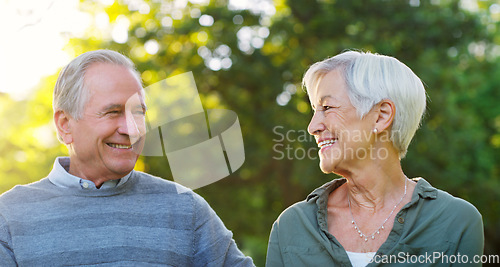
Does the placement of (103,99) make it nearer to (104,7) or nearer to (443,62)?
(443,62)

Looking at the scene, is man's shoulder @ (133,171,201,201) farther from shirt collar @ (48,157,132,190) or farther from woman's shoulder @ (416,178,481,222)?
woman's shoulder @ (416,178,481,222)

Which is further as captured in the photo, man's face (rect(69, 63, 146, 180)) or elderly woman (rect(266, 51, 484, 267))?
man's face (rect(69, 63, 146, 180))

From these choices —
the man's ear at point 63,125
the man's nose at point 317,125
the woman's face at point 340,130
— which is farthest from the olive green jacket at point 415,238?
the man's ear at point 63,125

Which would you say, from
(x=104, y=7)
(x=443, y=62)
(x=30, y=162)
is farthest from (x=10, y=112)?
(x=443, y=62)

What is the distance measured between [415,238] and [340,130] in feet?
1.74

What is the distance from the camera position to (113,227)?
2.13 meters

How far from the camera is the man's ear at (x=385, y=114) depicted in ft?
7.20

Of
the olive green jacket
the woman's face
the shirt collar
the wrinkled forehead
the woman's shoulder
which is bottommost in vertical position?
the olive green jacket

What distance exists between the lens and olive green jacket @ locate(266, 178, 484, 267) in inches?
80.4

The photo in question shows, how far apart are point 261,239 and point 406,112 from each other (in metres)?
9.04

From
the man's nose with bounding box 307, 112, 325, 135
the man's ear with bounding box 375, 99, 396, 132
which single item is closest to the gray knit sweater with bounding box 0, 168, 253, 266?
the man's nose with bounding box 307, 112, 325, 135

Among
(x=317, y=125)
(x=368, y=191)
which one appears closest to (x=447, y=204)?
(x=368, y=191)

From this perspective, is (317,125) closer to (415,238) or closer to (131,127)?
(415,238)

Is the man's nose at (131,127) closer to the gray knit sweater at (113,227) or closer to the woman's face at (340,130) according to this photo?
the gray knit sweater at (113,227)
